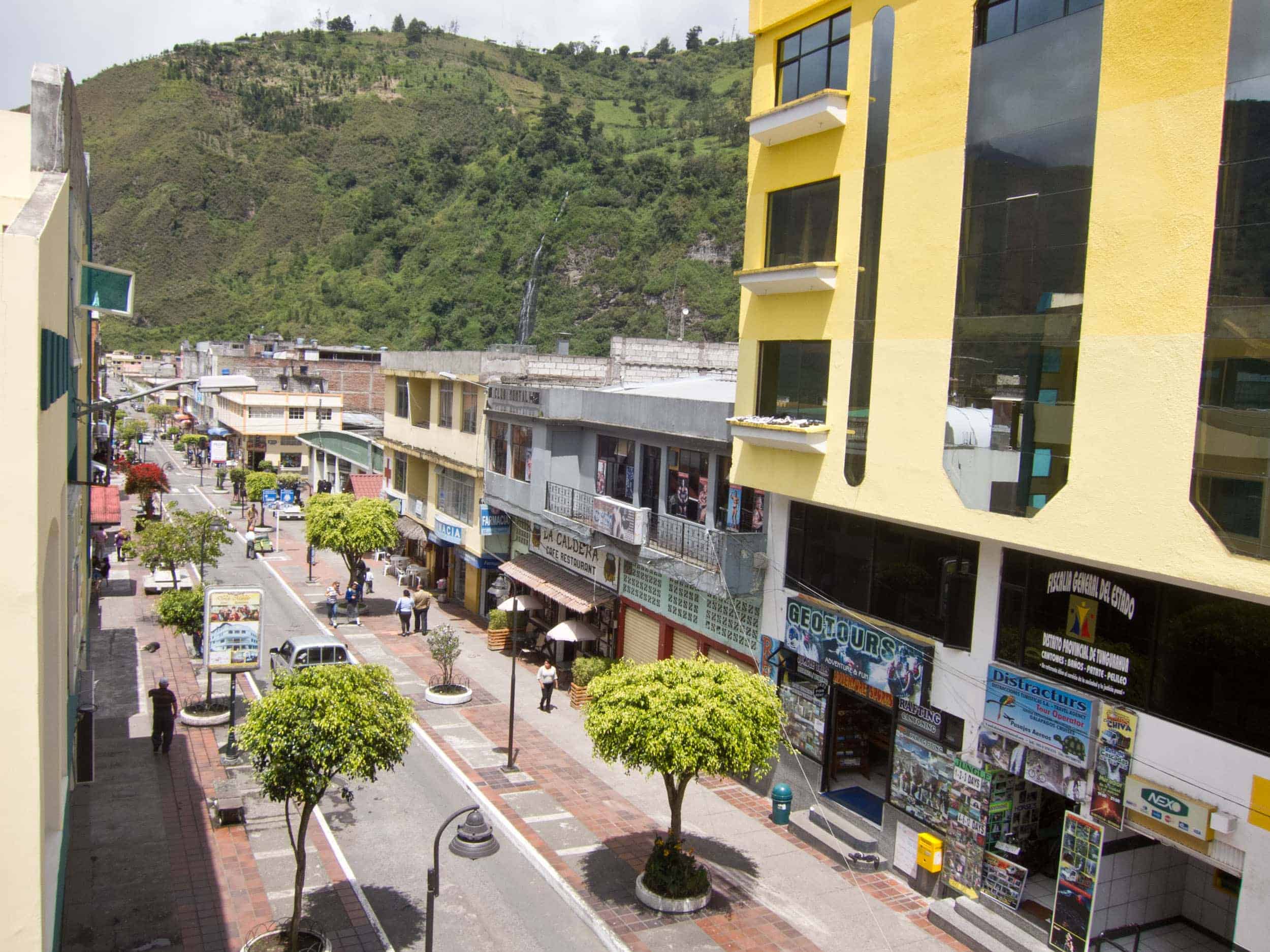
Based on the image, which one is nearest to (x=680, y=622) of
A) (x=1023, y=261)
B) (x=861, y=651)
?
(x=861, y=651)

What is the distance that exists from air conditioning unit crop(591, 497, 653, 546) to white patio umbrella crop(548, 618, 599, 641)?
3180 millimetres

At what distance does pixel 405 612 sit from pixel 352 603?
3.01 metres

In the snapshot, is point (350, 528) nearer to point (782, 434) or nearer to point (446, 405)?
point (446, 405)

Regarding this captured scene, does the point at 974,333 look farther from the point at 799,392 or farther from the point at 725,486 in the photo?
the point at 725,486

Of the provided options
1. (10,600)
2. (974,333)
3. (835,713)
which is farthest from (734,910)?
(10,600)

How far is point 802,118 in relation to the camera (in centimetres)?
1638

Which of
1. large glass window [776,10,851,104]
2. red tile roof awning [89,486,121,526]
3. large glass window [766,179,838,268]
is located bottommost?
red tile roof awning [89,486,121,526]

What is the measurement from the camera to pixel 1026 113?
13086mm

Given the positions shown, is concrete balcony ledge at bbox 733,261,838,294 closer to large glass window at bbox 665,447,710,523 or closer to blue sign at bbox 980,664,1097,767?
large glass window at bbox 665,447,710,523

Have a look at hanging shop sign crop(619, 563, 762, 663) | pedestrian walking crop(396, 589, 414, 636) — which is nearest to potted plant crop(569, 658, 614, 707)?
hanging shop sign crop(619, 563, 762, 663)

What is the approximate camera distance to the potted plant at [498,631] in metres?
29.4

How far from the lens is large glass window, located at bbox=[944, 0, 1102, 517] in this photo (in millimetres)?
12445

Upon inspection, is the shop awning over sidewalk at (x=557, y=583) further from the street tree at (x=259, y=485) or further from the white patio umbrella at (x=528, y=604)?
the street tree at (x=259, y=485)

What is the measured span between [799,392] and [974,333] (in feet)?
12.8
